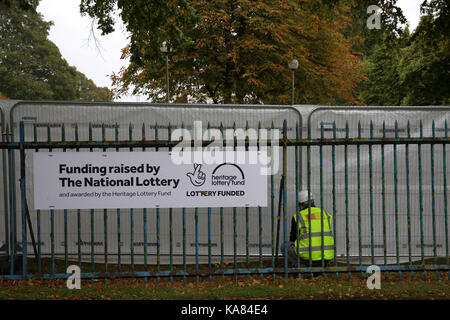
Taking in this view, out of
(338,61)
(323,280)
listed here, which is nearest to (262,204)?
(323,280)

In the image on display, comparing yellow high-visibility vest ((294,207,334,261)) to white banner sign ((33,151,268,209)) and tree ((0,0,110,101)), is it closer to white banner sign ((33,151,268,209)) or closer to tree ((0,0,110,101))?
white banner sign ((33,151,268,209))

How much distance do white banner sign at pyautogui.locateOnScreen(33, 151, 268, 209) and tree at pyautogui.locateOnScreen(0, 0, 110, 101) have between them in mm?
43596

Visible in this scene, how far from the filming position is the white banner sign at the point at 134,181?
641cm

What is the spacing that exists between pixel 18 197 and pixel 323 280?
190 inches

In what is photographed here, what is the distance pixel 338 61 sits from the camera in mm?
27078

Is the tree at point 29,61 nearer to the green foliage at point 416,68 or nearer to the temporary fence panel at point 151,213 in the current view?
the green foliage at point 416,68

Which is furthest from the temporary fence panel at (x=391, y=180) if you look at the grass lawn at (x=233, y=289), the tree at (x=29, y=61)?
the tree at (x=29, y=61)

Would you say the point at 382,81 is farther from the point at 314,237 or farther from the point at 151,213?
the point at 314,237

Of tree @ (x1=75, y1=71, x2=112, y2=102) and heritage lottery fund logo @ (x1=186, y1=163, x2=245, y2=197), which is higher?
tree @ (x1=75, y1=71, x2=112, y2=102)

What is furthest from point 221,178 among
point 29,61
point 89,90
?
point 89,90

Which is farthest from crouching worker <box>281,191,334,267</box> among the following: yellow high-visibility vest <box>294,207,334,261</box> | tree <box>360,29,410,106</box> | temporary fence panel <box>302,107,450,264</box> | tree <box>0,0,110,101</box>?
tree <box>0,0,110,101</box>

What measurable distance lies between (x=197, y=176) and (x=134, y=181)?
0.84 metres

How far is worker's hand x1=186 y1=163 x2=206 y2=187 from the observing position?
21.5 feet

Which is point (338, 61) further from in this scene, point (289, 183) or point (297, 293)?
point (297, 293)
